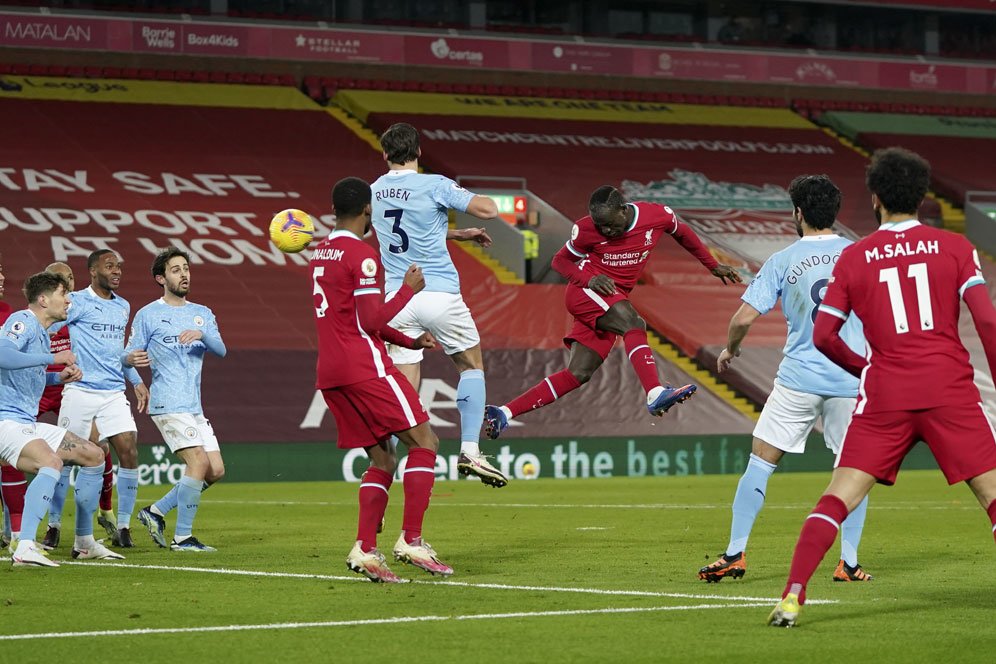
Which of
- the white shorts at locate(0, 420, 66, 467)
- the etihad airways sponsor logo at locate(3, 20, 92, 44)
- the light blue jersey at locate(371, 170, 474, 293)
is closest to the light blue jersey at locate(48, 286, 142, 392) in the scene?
the white shorts at locate(0, 420, 66, 467)

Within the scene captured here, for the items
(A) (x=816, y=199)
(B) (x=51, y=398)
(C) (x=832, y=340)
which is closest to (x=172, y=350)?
(B) (x=51, y=398)

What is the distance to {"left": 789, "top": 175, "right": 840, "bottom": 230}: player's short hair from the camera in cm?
920

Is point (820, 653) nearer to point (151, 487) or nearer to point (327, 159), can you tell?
Result: point (151, 487)

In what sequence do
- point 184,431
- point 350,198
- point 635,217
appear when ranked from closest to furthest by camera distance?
point 350,198, point 635,217, point 184,431

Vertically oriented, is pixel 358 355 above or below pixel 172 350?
above

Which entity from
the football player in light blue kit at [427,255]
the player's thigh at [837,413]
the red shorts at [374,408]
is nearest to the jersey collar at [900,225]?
the player's thigh at [837,413]

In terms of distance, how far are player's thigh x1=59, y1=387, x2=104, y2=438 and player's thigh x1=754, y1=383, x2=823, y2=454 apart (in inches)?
230

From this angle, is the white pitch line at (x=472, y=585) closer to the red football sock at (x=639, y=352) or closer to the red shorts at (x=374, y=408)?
the red shorts at (x=374, y=408)

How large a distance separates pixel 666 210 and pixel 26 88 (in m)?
23.7

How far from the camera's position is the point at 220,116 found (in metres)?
33.4

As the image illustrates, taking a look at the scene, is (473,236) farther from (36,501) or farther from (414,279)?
(36,501)

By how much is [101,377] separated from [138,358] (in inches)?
22.7

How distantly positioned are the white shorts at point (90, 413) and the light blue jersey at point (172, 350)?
1.08 ft

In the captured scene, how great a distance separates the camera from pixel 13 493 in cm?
1207
